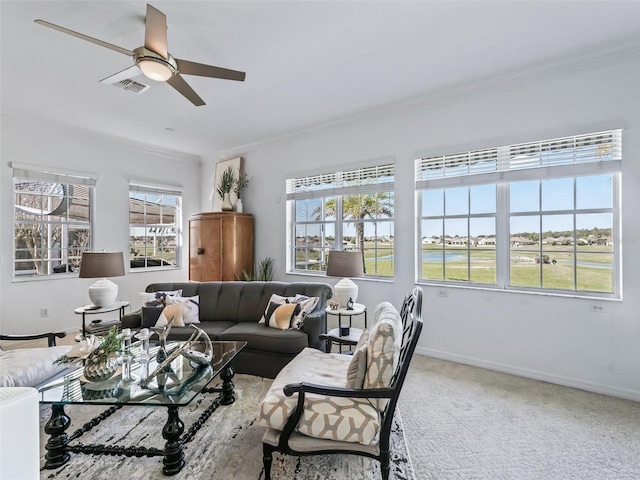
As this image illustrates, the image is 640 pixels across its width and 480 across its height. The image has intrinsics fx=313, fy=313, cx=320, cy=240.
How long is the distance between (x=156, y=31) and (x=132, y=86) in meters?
1.48

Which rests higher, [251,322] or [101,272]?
[101,272]

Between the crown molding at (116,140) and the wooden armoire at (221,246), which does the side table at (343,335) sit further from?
the crown molding at (116,140)

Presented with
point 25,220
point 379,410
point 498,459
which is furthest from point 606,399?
point 25,220

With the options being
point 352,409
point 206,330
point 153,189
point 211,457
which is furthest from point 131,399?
point 153,189

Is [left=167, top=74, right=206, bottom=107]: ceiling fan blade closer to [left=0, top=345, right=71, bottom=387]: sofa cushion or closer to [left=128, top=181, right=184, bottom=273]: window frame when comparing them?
[left=0, top=345, right=71, bottom=387]: sofa cushion

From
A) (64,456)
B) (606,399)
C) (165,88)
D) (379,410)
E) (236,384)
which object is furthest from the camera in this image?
(165,88)

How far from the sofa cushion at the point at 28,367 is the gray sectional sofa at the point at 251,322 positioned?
84cm

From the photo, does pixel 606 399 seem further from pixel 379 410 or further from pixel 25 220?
pixel 25 220

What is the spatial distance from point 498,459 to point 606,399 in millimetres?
1494

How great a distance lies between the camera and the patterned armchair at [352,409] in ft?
5.20

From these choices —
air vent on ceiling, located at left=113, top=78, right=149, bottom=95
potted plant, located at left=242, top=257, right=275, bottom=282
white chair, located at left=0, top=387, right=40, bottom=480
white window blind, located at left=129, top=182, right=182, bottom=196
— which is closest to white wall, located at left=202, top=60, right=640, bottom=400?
potted plant, located at left=242, top=257, right=275, bottom=282

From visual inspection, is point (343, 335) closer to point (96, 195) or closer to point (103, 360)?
point (103, 360)

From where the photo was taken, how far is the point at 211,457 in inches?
75.2

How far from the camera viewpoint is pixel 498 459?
1916 millimetres
